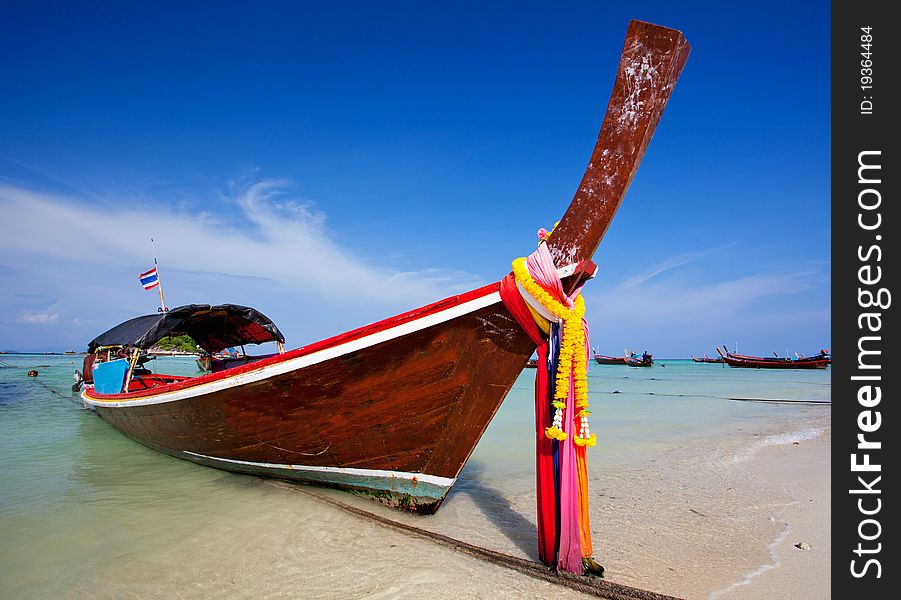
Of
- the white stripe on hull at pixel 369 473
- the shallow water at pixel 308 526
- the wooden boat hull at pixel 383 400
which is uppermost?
the wooden boat hull at pixel 383 400

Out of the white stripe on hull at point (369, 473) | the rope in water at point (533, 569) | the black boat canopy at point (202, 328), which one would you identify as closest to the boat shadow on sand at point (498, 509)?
the rope in water at point (533, 569)

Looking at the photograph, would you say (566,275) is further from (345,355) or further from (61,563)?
(61,563)

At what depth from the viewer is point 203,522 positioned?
3963 millimetres

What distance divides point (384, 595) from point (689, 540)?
226 cm

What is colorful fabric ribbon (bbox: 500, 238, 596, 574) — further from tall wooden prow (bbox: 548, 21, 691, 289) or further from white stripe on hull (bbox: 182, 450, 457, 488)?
white stripe on hull (bbox: 182, 450, 457, 488)

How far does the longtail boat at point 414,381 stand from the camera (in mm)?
2572

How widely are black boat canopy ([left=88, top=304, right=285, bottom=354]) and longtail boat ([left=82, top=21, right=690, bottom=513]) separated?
2.73 metres

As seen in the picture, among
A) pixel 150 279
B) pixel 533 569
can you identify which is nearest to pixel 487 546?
pixel 533 569

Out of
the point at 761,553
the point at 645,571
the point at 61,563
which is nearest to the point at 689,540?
the point at 761,553

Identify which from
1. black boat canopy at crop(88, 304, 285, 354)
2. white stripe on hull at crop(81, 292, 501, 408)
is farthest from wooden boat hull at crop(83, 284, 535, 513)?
black boat canopy at crop(88, 304, 285, 354)

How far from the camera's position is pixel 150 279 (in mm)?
12031

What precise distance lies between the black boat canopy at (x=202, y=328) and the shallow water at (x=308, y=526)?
6.08 ft

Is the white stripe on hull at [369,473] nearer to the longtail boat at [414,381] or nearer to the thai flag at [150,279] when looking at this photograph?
the longtail boat at [414,381]
